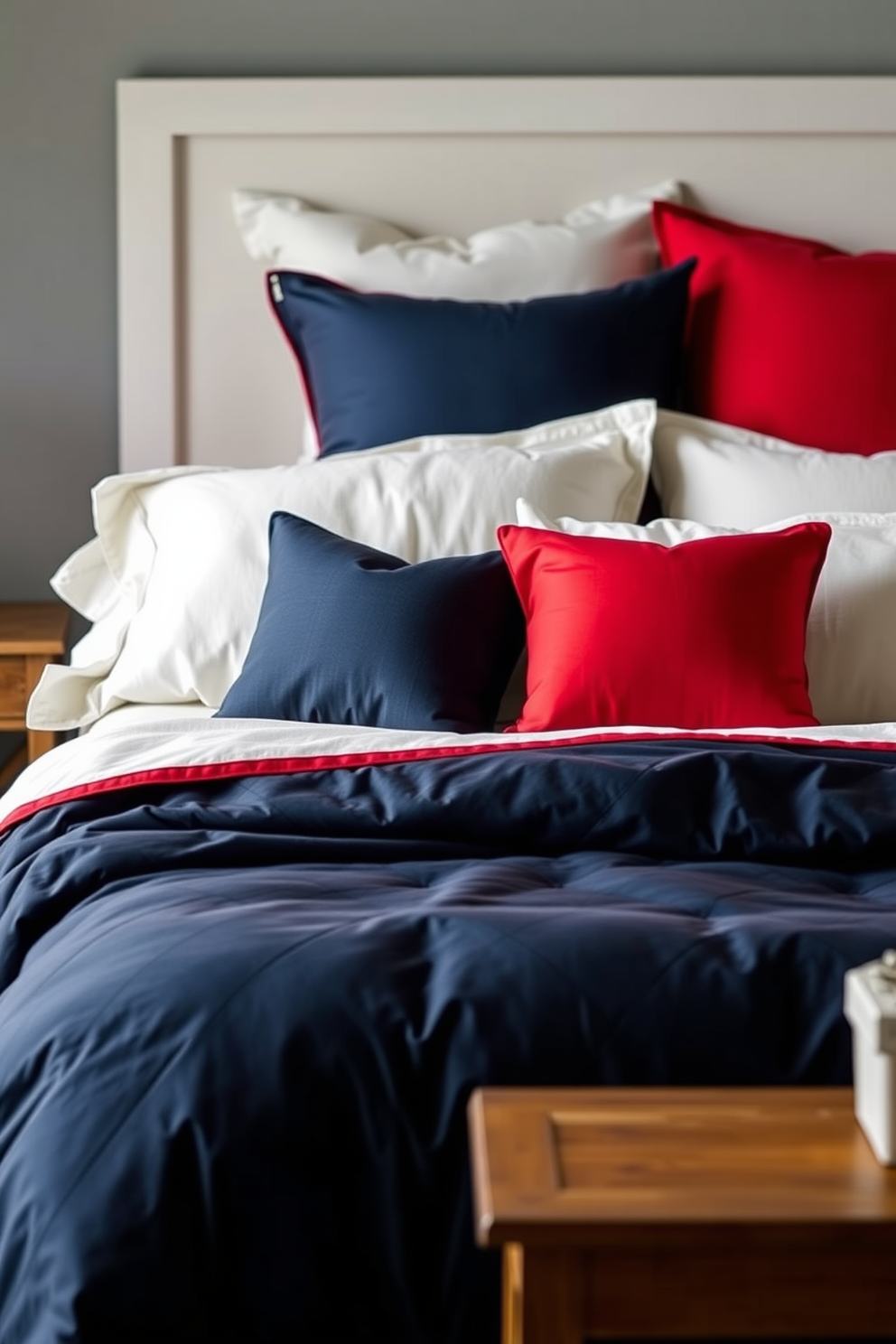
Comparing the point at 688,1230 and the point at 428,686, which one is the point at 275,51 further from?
the point at 688,1230

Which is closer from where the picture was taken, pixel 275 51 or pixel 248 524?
pixel 248 524

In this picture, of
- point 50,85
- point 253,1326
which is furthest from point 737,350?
point 253,1326

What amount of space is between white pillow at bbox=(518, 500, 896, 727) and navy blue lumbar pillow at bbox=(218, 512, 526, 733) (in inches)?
8.5

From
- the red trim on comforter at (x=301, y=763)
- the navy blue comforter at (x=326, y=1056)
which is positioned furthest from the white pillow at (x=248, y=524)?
the navy blue comforter at (x=326, y=1056)

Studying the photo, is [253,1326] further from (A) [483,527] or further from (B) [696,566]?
(A) [483,527]

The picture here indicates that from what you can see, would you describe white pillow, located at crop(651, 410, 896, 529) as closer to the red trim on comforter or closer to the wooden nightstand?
the red trim on comforter

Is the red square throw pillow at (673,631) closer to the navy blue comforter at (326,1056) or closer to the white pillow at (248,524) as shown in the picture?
the white pillow at (248,524)

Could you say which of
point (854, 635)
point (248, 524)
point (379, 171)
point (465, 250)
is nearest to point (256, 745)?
point (248, 524)

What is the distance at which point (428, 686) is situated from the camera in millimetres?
2324

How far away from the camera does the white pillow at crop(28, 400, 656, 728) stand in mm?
2631

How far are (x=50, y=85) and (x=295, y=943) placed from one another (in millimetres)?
2355

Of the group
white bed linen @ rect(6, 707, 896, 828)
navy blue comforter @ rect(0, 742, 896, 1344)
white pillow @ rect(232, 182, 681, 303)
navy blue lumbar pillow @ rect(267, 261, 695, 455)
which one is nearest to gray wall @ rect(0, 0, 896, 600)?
white pillow @ rect(232, 182, 681, 303)

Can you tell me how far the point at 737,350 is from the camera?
3.08m

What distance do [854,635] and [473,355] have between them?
87 cm
